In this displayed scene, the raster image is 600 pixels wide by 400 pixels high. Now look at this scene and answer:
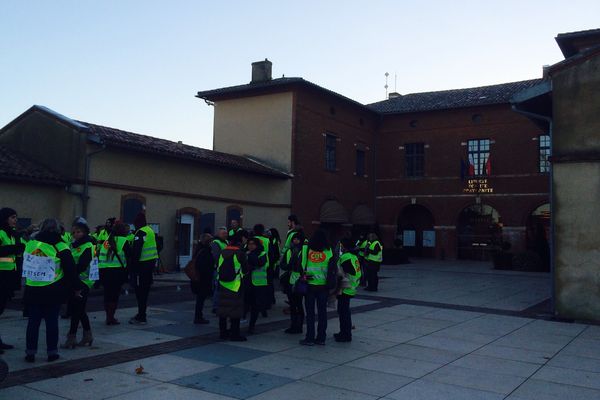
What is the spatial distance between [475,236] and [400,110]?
28.6 ft

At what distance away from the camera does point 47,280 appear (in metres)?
6.61

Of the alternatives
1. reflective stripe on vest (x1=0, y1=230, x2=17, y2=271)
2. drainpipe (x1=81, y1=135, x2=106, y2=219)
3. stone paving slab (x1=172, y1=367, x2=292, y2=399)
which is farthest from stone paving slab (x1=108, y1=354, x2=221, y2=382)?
drainpipe (x1=81, y1=135, x2=106, y2=219)

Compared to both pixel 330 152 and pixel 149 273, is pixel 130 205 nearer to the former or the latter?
pixel 149 273

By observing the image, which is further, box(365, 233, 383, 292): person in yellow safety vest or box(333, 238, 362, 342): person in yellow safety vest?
box(365, 233, 383, 292): person in yellow safety vest

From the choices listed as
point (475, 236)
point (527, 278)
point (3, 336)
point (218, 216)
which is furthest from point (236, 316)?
point (475, 236)

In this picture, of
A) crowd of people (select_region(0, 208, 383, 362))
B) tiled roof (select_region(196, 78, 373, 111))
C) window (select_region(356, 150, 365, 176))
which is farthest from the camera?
window (select_region(356, 150, 365, 176))

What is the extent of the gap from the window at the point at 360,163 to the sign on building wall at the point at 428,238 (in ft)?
17.3

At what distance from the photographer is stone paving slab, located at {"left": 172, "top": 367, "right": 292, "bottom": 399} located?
19.1 feet

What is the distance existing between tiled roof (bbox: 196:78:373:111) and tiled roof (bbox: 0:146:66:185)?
12.0 metres

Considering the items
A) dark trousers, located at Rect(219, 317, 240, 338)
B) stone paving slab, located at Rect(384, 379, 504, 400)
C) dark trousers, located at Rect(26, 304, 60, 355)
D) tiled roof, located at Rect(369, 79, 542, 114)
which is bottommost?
stone paving slab, located at Rect(384, 379, 504, 400)

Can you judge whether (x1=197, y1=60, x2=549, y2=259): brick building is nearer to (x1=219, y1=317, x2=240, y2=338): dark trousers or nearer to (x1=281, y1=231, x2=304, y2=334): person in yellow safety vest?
(x1=281, y1=231, x2=304, y2=334): person in yellow safety vest

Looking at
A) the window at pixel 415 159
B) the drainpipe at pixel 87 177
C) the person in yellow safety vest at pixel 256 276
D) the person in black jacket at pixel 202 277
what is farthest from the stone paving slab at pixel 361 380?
the window at pixel 415 159

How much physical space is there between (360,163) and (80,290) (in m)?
26.1

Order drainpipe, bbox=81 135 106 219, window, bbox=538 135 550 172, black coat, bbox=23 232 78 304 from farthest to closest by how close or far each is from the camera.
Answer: window, bbox=538 135 550 172 → drainpipe, bbox=81 135 106 219 → black coat, bbox=23 232 78 304
